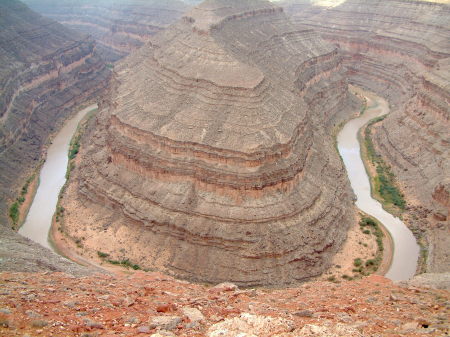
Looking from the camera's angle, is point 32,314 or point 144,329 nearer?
point 32,314

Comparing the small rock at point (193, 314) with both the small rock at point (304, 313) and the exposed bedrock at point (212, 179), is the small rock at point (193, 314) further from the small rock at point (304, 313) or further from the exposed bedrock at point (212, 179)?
the exposed bedrock at point (212, 179)

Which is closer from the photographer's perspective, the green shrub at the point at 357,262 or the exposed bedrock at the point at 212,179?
the exposed bedrock at the point at 212,179

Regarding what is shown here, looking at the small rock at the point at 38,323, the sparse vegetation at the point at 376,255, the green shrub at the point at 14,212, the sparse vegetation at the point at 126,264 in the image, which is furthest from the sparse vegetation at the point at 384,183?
the small rock at the point at 38,323

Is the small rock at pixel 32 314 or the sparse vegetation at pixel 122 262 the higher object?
the sparse vegetation at pixel 122 262

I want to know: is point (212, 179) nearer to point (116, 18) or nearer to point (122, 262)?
point (122, 262)

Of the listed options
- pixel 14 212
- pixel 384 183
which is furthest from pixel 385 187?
pixel 14 212

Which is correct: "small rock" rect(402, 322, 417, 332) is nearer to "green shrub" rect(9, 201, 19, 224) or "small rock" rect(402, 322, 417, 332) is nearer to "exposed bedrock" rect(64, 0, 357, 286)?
"exposed bedrock" rect(64, 0, 357, 286)
